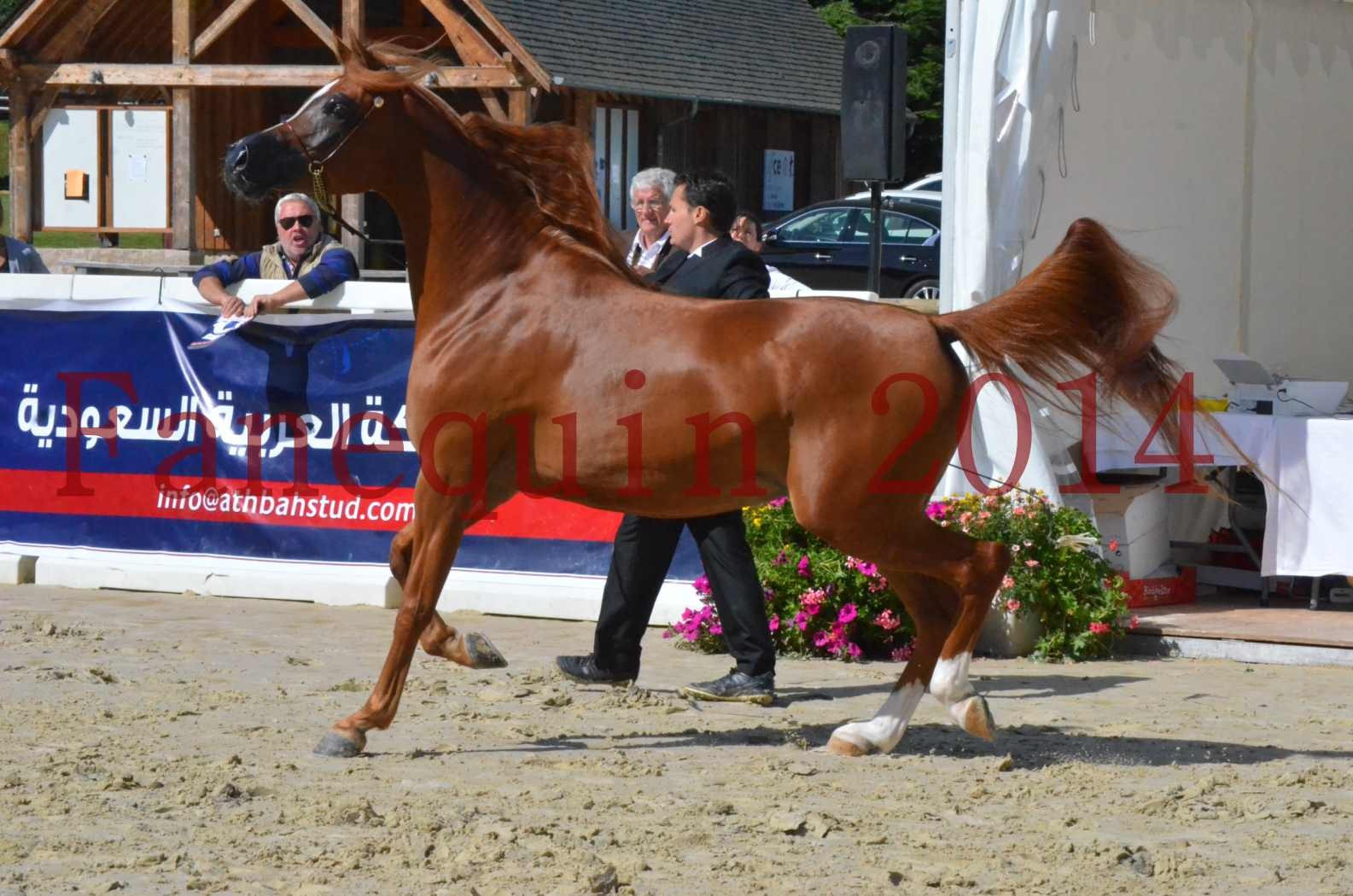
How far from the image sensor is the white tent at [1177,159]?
8.32 metres

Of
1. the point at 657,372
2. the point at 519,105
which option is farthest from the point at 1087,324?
the point at 519,105

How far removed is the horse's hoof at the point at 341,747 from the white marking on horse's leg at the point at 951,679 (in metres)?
1.84

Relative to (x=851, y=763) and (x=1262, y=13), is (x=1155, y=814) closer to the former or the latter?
(x=851, y=763)

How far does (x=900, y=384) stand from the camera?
5656 mm

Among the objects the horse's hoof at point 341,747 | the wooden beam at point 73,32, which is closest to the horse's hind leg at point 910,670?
the horse's hoof at point 341,747

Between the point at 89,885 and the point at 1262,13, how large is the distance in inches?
330

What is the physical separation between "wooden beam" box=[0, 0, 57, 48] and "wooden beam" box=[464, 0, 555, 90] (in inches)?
241

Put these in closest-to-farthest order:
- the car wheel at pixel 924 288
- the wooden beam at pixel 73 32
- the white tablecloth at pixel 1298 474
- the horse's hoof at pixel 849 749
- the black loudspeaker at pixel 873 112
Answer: the horse's hoof at pixel 849 749, the white tablecloth at pixel 1298 474, the black loudspeaker at pixel 873 112, the car wheel at pixel 924 288, the wooden beam at pixel 73 32

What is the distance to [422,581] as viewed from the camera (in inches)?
233

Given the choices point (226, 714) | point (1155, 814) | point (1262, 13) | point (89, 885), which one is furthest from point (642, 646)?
point (1262, 13)

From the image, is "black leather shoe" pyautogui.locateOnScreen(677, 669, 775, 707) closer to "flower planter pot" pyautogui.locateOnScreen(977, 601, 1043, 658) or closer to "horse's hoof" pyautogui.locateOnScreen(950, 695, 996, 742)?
"horse's hoof" pyautogui.locateOnScreen(950, 695, 996, 742)

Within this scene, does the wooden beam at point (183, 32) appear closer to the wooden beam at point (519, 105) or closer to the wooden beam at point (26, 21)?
the wooden beam at point (26, 21)

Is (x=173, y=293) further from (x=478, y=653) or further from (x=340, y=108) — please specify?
(x=478, y=653)

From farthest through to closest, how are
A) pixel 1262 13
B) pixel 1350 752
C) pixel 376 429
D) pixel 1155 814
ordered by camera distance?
pixel 1262 13
pixel 376 429
pixel 1350 752
pixel 1155 814
